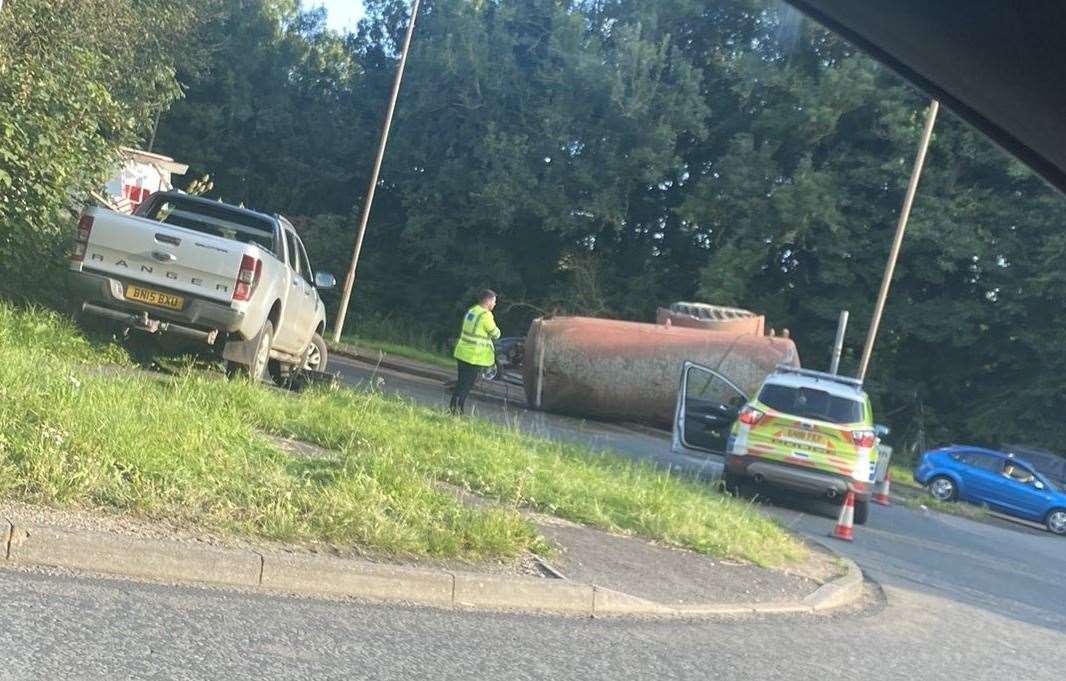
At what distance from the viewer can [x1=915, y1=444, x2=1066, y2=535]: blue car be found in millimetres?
25594

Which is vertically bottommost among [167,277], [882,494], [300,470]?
[300,470]

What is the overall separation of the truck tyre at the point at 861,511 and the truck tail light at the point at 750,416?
163cm

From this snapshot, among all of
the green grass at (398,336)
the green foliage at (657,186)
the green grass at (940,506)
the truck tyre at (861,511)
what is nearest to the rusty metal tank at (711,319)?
the green grass at (940,506)

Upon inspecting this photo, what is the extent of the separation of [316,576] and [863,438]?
9611 millimetres

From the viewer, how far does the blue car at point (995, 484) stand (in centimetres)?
2559

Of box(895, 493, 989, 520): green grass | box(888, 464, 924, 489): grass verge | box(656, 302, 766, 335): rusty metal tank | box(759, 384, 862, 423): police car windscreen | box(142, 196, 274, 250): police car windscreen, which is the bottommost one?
box(895, 493, 989, 520): green grass

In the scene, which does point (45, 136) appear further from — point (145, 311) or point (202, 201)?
point (145, 311)

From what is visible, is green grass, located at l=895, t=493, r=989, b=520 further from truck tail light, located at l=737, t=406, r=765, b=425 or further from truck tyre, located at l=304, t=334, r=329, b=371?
truck tyre, located at l=304, t=334, r=329, b=371

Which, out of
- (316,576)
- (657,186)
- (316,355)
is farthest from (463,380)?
(657,186)

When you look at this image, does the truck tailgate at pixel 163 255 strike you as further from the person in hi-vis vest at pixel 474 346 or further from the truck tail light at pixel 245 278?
the person in hi-vis vest at pixel 474 346

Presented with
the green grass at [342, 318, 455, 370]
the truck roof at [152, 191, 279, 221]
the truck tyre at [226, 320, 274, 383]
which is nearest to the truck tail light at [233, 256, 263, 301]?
the truck tyre at [226, 320, 274, 383]

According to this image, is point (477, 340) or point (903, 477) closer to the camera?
point (477, 340)

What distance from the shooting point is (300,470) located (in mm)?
8586

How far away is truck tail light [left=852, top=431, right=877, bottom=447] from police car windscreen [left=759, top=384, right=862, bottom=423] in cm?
17
